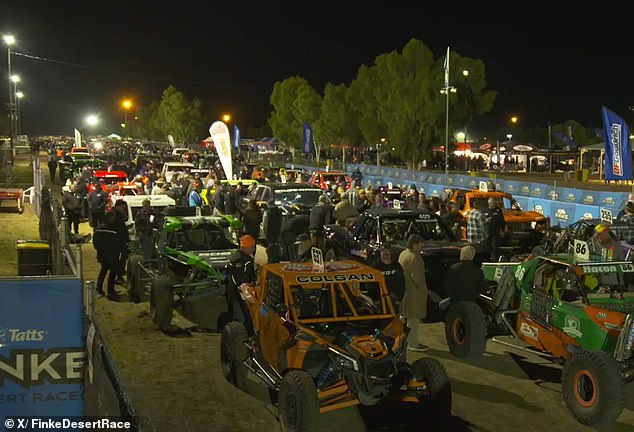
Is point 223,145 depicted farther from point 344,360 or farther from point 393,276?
point 344,360

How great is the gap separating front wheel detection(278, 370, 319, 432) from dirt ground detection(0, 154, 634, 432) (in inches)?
24.4

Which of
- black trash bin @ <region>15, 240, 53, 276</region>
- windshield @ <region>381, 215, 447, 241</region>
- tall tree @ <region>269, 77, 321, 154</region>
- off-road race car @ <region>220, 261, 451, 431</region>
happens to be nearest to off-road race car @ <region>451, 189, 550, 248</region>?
windshield @ <region>381, 215, 447, 241</region>

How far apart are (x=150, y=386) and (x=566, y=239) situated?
961cm

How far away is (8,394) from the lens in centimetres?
646

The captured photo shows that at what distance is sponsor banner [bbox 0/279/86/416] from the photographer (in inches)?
255

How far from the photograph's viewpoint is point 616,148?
64.6 feet

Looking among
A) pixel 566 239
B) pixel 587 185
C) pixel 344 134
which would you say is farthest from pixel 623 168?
pixel 344 134

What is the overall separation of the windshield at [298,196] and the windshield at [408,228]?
809 cm

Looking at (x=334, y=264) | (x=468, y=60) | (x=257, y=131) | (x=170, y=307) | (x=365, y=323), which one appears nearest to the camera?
(x=365, y=323)

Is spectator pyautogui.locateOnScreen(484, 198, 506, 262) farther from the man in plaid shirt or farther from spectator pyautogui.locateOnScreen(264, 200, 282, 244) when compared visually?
spectator pyautogui.locateOnScreen(264, 200, 282, 244)

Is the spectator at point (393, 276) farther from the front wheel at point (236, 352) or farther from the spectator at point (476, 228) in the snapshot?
the spectator at point (476, 228)

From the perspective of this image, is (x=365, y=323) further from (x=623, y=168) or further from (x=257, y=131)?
(x=257, y=131)

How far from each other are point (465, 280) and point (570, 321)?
1975 mm

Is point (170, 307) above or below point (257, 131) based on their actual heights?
below
